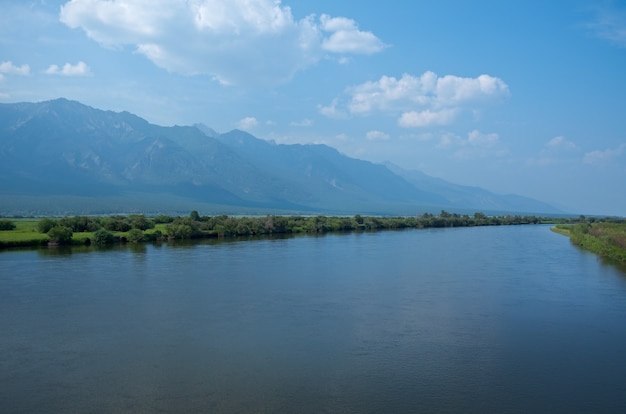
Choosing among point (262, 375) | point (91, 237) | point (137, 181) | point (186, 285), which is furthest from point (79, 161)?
point (262, 375)

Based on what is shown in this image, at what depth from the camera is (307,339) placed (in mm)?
14141

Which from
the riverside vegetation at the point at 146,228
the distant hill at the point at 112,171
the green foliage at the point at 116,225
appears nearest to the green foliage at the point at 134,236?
the riverside vegetation at the point at 146,228

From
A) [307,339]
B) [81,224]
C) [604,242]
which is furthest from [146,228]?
[604,242]

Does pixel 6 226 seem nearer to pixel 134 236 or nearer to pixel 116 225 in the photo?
pixel 116 225

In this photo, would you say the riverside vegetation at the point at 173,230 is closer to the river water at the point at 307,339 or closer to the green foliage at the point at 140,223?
the green foliage at the point at 140,223

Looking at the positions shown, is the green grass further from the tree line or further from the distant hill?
→ the distant hill

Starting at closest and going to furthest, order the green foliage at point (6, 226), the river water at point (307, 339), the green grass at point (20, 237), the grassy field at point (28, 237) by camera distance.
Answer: the river water at point (307, 339), the green grass at point (20, 237), the grassy field at point (28, 237), the green foliage at point (6, 226)

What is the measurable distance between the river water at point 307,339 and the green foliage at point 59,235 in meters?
9.21

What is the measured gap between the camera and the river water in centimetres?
1038

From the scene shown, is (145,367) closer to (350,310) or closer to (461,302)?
(350,310)

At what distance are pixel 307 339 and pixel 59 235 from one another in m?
27.9

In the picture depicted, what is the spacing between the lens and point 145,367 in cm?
1192

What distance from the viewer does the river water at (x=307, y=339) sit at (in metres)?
10.4

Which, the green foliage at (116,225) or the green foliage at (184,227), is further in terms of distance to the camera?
the green foliage at (116,225)
